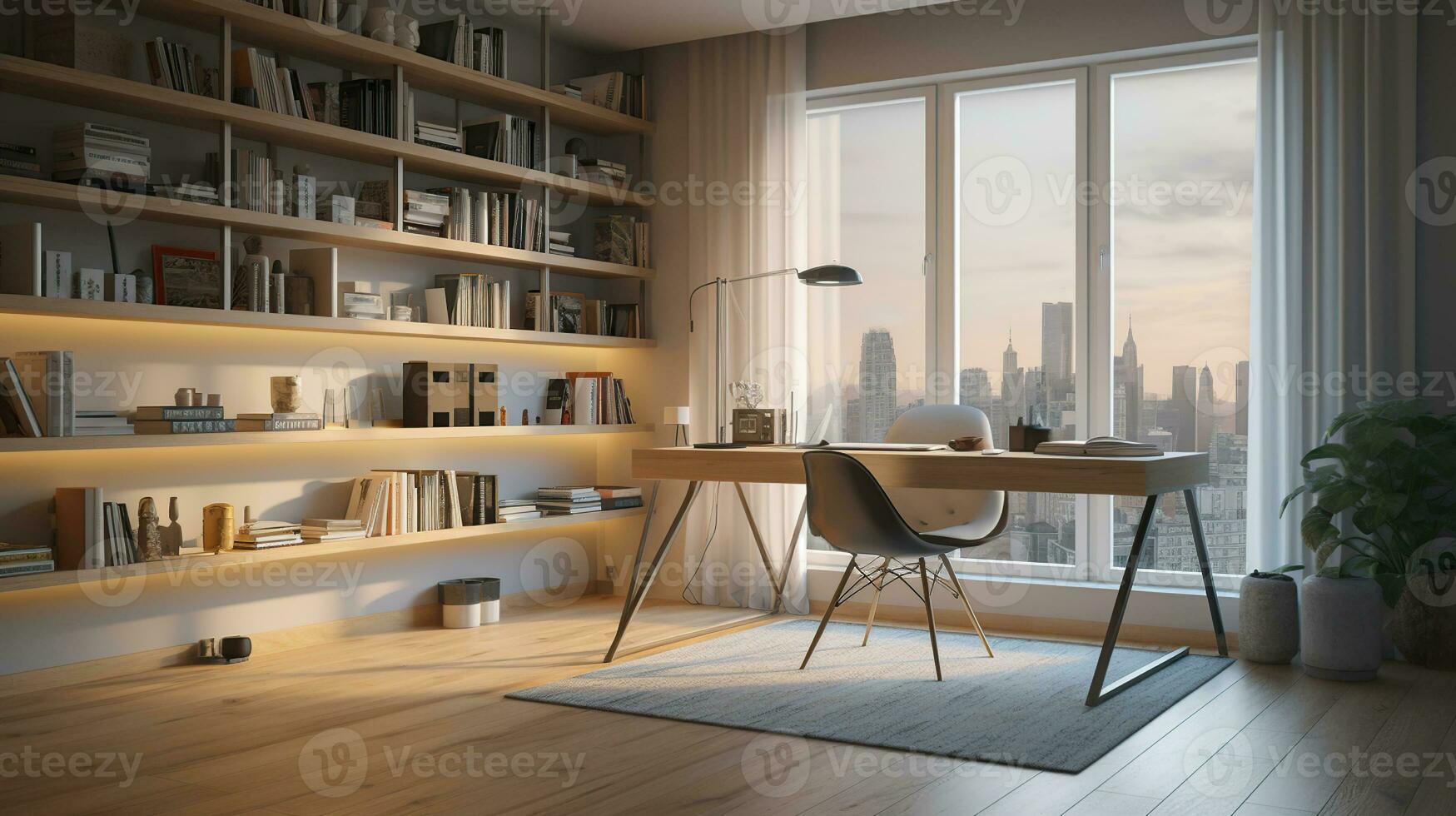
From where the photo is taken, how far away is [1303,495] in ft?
14.7

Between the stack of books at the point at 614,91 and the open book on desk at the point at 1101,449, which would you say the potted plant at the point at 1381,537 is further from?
the stack of books at the point at 614,91

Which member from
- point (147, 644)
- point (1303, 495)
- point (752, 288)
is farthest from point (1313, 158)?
point (147, 644)

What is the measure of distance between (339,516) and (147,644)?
0.86 meters

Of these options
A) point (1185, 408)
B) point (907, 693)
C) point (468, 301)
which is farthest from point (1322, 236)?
point (468, 301)

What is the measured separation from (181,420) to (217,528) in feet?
1.37

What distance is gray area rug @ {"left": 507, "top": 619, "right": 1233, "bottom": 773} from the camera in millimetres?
3230

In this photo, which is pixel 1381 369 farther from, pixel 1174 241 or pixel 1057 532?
pixel 1057 532

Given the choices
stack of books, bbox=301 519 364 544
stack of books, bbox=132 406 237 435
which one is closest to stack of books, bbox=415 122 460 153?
stack of books, bbox=132 406 237 435

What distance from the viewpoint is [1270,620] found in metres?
4.20

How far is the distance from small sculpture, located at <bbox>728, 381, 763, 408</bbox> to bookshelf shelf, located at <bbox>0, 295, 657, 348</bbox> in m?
0.64

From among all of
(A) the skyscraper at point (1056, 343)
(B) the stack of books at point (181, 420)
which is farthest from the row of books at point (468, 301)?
(A) the skyscraper at point (1056, 343)

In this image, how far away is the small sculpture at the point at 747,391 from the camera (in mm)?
5176

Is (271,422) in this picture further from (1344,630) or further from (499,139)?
(1344,630)

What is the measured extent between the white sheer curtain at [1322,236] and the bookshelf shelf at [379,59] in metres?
2.85
